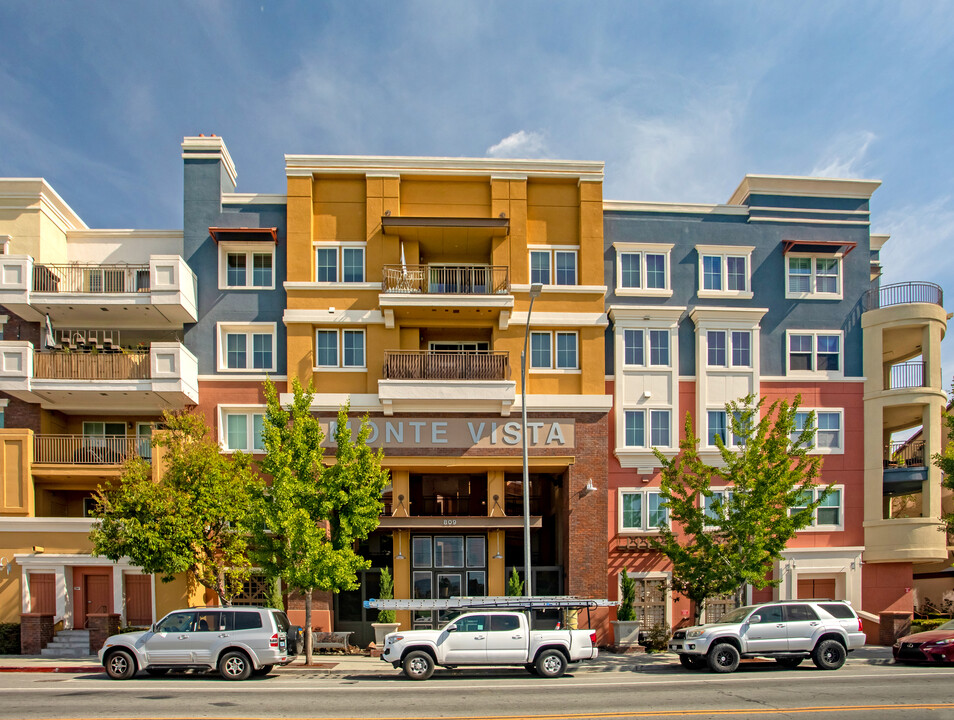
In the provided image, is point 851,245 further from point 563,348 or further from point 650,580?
point 650,580

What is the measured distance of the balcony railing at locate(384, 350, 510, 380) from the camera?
85.9ft

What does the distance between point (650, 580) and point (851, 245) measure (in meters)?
14.7

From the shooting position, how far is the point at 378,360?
87.6 ft

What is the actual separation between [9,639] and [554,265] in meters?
22.0

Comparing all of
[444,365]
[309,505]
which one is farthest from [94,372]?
[444,365]

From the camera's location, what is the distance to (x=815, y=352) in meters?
28.2

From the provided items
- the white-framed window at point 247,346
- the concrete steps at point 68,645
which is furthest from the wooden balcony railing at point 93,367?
the concrete steps at point 68,645

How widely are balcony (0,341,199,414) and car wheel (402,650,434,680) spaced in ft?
40.8

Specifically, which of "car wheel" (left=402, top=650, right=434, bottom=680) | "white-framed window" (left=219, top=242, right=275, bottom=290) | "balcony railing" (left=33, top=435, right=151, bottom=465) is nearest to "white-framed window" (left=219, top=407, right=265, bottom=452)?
"balcony railing" (left=33, top=435, right=151, bottom=465)

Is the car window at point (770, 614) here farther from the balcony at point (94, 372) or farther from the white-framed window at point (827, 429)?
the balcony at point (94, 372)

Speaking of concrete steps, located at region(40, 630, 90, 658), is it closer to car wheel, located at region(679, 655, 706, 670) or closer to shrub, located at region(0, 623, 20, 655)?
shrub, located at region(0, 623, 20, 655)

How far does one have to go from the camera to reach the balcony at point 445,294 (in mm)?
25859

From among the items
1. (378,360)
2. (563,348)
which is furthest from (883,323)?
(378,360)

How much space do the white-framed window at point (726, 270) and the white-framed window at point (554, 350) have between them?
5.52 meters
